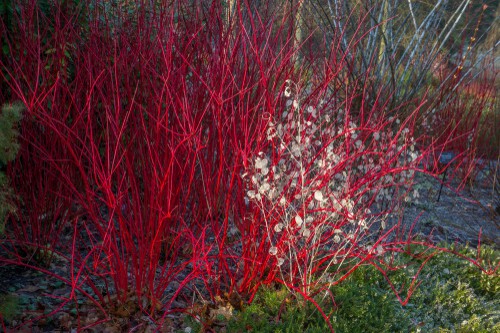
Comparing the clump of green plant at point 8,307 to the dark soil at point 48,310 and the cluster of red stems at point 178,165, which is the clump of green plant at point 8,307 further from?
the cluster of red stems at point 178,165

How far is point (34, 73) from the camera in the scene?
3520 mm

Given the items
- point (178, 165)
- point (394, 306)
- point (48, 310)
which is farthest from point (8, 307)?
point (394, 306)

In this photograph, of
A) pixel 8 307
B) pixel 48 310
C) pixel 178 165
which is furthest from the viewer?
pixel 48 310

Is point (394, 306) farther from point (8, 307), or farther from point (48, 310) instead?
point (8, 307)

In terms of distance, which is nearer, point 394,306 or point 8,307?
point 8,307

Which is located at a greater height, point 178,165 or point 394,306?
point 178,165

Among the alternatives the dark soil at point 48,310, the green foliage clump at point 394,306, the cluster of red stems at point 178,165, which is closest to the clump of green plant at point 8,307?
the dark soil at point 48,310

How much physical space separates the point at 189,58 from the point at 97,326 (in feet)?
5.61

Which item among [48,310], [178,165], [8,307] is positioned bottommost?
[48,310]

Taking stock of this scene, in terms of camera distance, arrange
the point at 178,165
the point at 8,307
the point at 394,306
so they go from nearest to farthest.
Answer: the point at 8,307
the point at 178,165
the point at 394,306

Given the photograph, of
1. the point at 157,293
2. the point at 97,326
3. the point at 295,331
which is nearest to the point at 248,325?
the point at 295,331

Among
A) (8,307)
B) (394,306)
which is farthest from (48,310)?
(394,306)

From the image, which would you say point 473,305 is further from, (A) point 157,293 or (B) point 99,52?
(B) point 99,52

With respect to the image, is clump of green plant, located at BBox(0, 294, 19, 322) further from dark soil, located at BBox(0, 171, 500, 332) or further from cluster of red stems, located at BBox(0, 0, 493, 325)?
cluster of red stems, located at BBox(0, 0, 493, 325)
